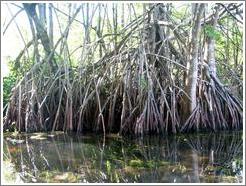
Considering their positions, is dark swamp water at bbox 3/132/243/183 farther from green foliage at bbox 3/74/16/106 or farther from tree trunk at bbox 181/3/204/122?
green foliage at bbox 3/74/16/106

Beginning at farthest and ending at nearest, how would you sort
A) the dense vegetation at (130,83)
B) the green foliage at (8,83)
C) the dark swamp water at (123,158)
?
the green foliage at (8,83)
the dense vegetation at (130,83)
the dark swamp water at (123,158)

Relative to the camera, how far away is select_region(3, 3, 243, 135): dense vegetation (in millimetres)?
4453

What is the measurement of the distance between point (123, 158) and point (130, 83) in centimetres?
141

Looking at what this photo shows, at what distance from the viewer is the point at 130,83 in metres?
4.52

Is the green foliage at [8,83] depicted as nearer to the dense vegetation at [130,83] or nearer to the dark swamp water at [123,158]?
the dense vegetation at [130,83]

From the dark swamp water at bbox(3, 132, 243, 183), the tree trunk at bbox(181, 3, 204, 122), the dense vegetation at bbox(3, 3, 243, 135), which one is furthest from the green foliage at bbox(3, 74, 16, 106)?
the tree trunk at bbox(181, 3, 204, 122)

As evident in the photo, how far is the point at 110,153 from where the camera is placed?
3.48m

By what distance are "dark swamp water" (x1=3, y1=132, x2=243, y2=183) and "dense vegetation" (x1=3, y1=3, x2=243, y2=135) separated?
30 centimetres

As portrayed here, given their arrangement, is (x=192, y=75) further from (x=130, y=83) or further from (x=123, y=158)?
(x=123, y=158)

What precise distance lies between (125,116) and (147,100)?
1.10 feet

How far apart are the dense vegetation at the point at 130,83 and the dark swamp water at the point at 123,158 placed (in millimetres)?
297

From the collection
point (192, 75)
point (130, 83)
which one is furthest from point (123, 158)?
point (192, 75)

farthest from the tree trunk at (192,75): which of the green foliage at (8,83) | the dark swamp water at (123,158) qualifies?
the green foliage at (8,83)

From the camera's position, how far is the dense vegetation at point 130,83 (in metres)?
4.45
